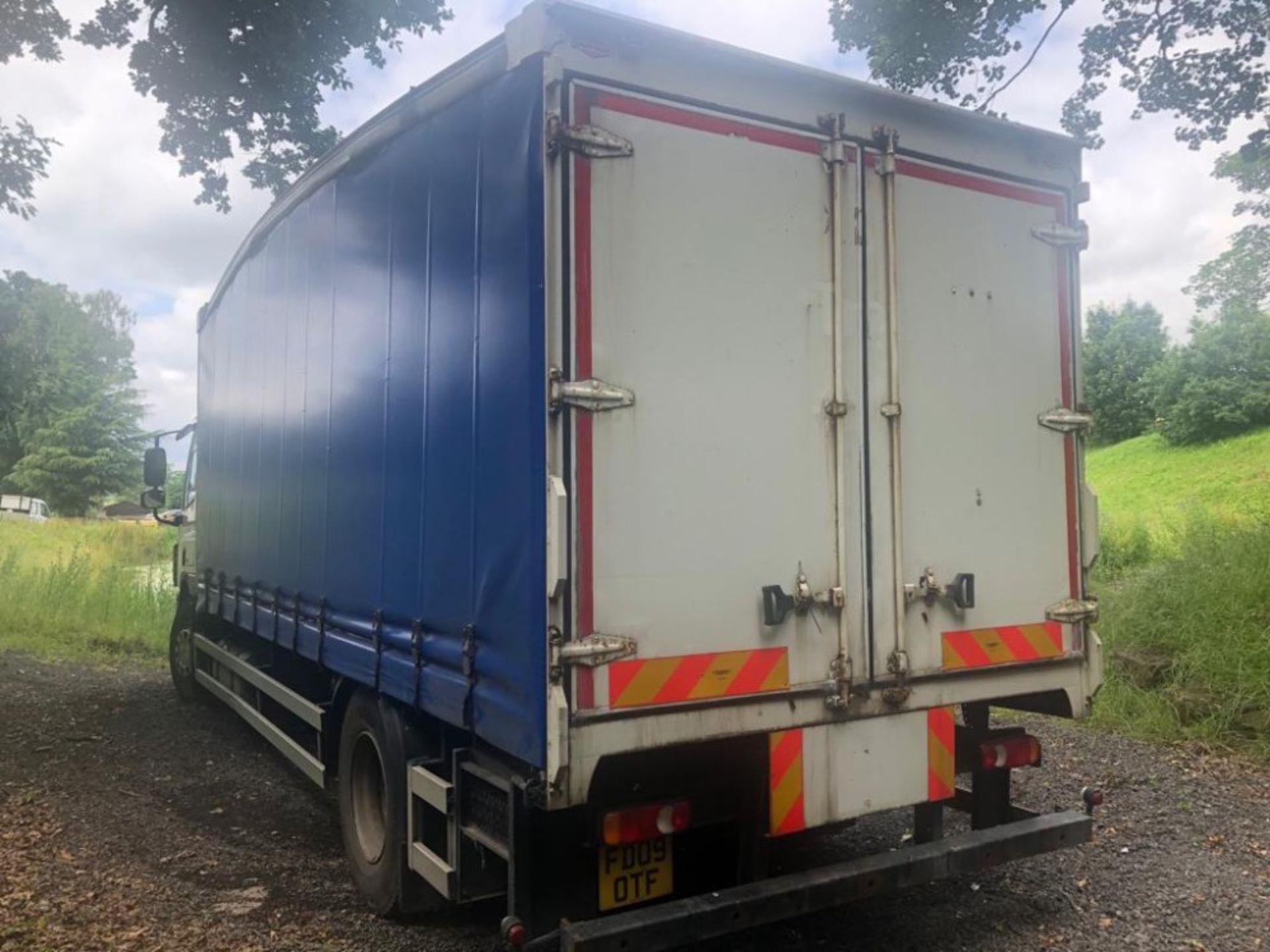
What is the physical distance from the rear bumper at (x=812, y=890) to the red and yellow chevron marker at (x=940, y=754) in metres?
0.18

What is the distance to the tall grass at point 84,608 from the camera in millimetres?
11562

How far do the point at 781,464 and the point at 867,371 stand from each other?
51cm

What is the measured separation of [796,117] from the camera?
3352 mm

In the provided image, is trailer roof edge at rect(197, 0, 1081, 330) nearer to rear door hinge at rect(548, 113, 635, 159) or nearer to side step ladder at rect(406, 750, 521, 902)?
rear door hinge at rect(548, 113, 635, 159)

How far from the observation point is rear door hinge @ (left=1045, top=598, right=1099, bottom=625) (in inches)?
150

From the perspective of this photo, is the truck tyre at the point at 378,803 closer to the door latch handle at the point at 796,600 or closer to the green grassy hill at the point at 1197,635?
the door latch handle at the point at 796,600

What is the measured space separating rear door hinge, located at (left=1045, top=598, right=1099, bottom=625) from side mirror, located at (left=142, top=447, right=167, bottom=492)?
719cm

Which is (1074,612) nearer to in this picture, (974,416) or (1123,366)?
(974,416)

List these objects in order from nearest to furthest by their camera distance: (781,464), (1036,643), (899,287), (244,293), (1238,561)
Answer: (781,464) → (899,287) → (1036,643) → (244,293) → (1238,561)

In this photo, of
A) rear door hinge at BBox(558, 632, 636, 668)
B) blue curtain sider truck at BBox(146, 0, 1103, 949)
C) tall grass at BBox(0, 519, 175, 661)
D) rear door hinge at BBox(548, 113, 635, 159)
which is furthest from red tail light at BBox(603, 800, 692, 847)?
tall grass at BBox(0, 519, 175, 661)

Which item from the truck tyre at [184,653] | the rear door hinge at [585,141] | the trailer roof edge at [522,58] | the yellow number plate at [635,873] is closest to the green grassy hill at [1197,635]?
the trailer roof edge at [522,58]

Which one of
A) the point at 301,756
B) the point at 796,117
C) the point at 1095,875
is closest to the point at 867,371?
the point at 796,117

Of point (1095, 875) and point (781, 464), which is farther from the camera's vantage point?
point (1095, 875)

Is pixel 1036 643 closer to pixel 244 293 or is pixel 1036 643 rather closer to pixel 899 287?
pixel 899 287
